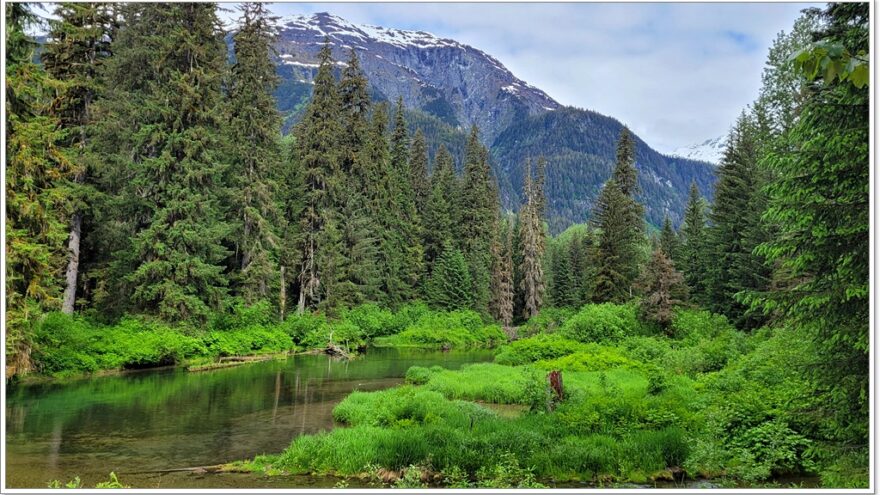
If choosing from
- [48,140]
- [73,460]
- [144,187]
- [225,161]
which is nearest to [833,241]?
[73,460]

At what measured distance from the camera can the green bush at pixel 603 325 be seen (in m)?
31.0

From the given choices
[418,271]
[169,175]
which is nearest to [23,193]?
[169,175]

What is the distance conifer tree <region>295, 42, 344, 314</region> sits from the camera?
4544 cm

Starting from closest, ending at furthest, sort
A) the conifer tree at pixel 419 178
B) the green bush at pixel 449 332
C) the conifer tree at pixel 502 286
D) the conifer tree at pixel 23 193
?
the conifer tree at pixel 23 193, the green bush at pixel 449 332, the conifer tree at pixel 502 286, the conifer tree at pixel 419 178

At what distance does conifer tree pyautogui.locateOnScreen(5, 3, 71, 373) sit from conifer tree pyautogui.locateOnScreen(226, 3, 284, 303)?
62.6 feet

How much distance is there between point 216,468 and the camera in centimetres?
1172

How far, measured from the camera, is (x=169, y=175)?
102ft

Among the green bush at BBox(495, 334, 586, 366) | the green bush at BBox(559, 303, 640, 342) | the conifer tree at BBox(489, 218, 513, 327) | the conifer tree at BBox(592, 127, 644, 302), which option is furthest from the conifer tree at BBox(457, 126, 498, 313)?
the green bush at BBox(495, 334, 586, 366)

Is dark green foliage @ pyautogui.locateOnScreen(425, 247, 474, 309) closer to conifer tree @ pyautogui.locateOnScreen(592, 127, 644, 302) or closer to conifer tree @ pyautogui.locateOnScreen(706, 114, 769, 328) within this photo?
conifer tree @ pyautogui.locateOnScreen(592, 127, 644, 302)

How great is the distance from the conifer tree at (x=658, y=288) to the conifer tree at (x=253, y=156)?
2317 centimetres

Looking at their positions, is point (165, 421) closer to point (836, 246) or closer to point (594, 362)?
point (836, 246)

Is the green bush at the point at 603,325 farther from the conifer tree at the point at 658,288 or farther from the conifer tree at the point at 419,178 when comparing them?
the conifer tree at the point at 419,178

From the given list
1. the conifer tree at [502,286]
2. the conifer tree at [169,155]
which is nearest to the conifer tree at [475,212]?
the conifer tree at [502,286]

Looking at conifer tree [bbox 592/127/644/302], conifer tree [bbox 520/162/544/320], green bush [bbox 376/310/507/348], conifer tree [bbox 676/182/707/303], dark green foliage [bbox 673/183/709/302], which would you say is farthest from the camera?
conifer tree [bbox 520/162/544/320]
